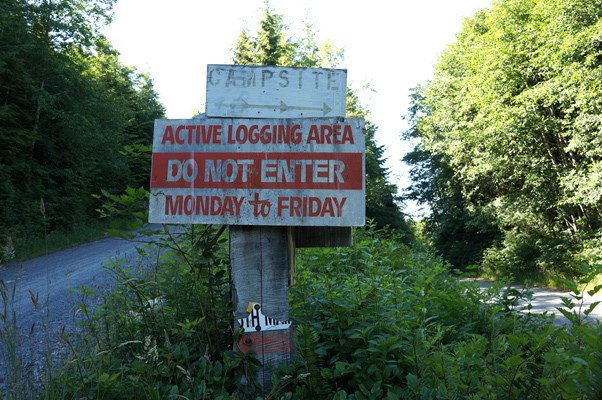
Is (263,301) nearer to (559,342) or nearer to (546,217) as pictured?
(559,342)

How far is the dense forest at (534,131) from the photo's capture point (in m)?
16.0

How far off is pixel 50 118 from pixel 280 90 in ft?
63.4

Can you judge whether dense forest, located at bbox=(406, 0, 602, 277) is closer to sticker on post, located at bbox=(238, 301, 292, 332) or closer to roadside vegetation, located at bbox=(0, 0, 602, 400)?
roadside vegetation, located at bbox=(0, 0, 602, 400)

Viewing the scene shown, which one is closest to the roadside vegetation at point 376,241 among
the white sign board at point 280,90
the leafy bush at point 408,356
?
the leafy bush at point 408,356

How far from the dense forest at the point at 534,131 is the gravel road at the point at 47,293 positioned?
1371cm

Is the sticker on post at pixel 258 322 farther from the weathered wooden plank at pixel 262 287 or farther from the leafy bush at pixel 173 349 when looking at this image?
the leafy bush at pixel 173 349

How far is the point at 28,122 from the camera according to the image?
18.7 m

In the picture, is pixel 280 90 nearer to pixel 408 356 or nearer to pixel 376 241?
pixel 408 356

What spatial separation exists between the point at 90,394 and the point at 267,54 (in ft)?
105

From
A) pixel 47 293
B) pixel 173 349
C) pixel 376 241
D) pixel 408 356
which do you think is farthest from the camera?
pixel 376 241

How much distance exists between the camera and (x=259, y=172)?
272 centimetres

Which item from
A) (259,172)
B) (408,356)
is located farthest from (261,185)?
(408,356)

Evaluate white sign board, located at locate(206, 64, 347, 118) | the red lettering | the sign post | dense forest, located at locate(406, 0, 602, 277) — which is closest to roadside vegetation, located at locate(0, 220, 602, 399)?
the sign post

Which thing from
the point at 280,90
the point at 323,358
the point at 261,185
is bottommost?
the point at 323,358
